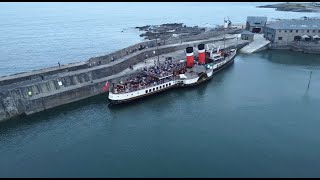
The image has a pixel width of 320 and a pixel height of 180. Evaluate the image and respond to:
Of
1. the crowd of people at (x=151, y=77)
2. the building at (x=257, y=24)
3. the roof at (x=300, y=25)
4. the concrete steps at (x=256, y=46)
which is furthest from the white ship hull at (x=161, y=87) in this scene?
the building at (x=257, y=24)

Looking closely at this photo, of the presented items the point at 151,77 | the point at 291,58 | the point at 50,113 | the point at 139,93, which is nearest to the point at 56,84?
the point at 50,113

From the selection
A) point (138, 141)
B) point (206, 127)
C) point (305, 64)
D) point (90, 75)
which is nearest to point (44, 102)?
point (90, 75)

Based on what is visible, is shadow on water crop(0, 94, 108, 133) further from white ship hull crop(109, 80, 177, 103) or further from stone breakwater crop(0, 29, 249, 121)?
white ship hull crop(109, 80, 177, 103)

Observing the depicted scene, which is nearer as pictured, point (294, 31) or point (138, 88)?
point (138, 88)

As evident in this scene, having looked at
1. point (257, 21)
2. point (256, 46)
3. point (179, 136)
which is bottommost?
point (179, 136)

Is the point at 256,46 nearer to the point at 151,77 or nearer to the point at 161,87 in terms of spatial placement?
the point at 151,77

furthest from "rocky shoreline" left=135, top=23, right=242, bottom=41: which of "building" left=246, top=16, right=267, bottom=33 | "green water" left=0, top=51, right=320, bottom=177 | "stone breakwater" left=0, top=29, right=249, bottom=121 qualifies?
"green water" left=0, top=51, right=320, bottom=177
